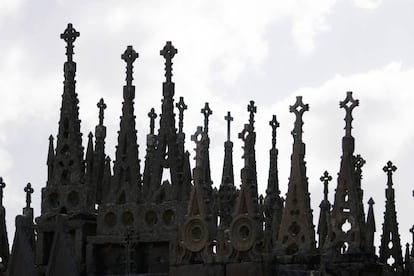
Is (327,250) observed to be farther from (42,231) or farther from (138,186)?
(42,231)

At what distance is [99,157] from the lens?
38.0 metres

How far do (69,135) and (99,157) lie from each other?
1.32 m

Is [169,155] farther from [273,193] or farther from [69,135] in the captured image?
[273,193]

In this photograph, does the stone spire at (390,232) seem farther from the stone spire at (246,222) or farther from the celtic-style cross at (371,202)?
the stone spire at (246,222)

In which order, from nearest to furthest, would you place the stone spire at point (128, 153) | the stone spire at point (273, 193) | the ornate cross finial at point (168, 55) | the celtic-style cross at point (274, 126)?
the stone spire at point (128, 153)
the stone spire at point (273, 193)
the ornate cross finial at point (168, 55)
the celtic-style cross at point (274, 126)

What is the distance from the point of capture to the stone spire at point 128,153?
116 feet

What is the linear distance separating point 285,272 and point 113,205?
775 cm

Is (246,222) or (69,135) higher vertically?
(69,135)

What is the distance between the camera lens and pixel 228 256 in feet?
102

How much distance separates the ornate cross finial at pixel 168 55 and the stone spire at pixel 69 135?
11.1 feet

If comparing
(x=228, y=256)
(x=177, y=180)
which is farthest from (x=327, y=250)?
(x=177, y=180)

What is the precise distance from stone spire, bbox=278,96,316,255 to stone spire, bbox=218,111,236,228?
9.22 ft

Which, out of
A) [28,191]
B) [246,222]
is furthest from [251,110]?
[246,222]

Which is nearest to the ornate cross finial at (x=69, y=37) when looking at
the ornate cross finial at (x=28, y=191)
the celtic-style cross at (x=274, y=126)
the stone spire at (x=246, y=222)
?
the ornate cross finial at (x=28, y=191)
